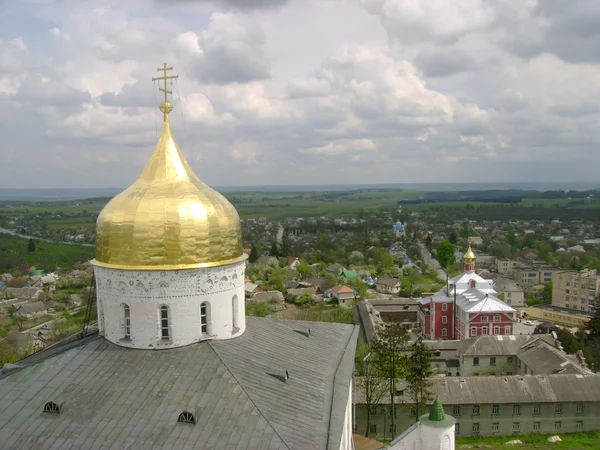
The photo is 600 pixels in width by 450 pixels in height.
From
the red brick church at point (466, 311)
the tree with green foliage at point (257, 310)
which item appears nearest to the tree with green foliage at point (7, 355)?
the tree with green foliage at point (257, 310)

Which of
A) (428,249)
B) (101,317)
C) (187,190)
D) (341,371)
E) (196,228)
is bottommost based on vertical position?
(428,249)

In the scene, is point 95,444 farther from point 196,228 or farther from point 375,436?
point 375,436

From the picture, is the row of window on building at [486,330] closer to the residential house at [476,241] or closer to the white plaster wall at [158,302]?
the white plaster wall at [158,302]

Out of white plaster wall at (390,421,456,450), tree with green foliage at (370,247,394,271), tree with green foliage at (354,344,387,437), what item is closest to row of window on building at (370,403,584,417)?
tree with green foliage at (354,344,387,437)

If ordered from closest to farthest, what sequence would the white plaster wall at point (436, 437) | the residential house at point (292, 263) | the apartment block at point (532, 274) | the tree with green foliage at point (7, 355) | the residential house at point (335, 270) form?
the white plaster wall at point (436, 437), the tree with green foliage at point (7, 355), the apartment block at point (532, 274), the residential house at point (335, 270), the residential house at point (292, 263)

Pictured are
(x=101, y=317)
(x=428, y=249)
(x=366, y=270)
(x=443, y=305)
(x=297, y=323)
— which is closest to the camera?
(x=101, y=317)

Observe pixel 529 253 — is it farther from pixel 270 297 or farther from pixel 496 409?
pixel 496 409

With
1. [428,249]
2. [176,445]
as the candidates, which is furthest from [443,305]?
[428,249]
